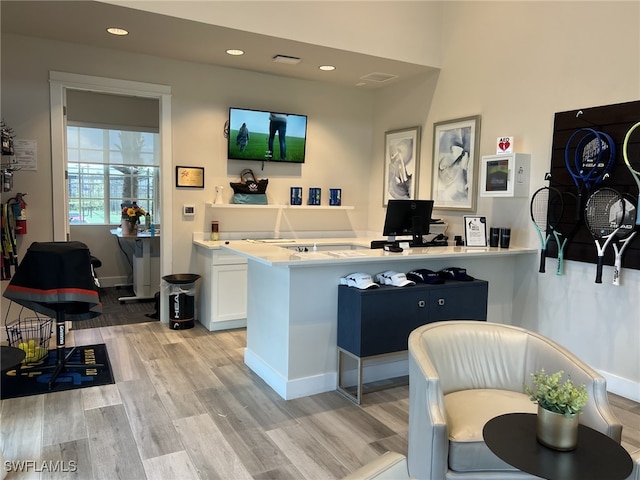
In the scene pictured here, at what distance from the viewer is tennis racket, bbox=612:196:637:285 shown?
11.1 ft

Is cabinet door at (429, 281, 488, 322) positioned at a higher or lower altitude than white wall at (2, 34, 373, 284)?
lower

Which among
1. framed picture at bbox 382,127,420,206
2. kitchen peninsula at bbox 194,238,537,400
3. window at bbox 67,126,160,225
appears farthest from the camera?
window at bbox 67,126,160,225

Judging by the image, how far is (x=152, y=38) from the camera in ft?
14.0

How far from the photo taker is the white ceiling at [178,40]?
368 centimetres

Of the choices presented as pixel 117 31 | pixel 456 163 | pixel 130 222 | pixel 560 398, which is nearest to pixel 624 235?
pixel 456 163

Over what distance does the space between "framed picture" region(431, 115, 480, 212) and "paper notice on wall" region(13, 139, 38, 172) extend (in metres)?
3.99

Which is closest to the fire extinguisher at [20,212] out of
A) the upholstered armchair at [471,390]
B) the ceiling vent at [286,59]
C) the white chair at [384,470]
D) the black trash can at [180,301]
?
the black trash can at [180,301]

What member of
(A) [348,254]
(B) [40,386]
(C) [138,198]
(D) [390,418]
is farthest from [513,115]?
(C) [138,198]

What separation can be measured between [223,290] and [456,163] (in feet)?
9.05

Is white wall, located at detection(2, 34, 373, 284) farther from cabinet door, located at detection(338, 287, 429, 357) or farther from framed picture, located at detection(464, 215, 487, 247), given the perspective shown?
cabinet door, located at detection(338, 287, 429, 357)

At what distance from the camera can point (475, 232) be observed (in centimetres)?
439

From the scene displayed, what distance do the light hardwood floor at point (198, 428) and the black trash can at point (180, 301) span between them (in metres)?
1.03

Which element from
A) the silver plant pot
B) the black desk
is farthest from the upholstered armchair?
the silver plant pot

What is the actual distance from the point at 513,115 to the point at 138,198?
5343mm
